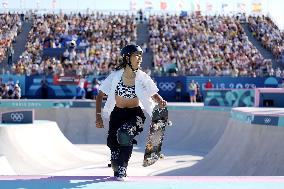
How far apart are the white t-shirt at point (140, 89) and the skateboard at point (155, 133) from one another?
0.10 metres

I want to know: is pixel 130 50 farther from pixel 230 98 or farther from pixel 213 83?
pixel 213 83

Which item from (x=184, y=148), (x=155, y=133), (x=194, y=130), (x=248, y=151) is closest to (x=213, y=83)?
(x=194, y=130)

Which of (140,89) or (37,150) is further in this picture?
(37,150)

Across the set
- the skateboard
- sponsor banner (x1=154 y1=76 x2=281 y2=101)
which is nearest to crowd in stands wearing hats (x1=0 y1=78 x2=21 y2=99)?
sponsor banner (x1=154 y1=76 x2=281 y2=101)

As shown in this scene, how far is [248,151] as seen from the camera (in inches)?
524

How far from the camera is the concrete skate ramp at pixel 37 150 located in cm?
1416

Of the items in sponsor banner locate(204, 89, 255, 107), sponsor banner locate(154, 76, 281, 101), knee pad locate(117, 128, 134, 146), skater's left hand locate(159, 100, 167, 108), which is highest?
A: skater's left hand locate(159, 100, 167, 108)

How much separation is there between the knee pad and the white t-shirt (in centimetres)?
38

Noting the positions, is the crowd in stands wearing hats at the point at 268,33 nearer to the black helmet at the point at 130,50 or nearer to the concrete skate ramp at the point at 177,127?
the concrete skate ramp at the point at 177,127

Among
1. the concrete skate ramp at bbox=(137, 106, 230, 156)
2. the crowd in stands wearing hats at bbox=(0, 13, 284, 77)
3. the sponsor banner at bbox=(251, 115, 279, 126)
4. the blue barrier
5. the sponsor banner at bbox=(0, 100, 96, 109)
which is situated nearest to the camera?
the sponsor banner at bbox=(251, 115, 279, 126)

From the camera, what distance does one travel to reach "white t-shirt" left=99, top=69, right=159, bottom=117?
6.94m

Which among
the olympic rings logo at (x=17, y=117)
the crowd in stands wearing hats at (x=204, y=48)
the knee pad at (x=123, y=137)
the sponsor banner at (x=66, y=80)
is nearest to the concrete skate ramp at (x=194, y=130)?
the olympic rings logo at (x=17, y=117)

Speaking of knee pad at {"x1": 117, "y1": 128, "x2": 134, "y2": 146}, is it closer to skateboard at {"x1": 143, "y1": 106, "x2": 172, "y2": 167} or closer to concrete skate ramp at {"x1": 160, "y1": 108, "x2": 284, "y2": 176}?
skateboard at {"x1": 143, "y1": 106, "x2": 172, "y2": 167}

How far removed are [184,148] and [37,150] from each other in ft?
22.7
